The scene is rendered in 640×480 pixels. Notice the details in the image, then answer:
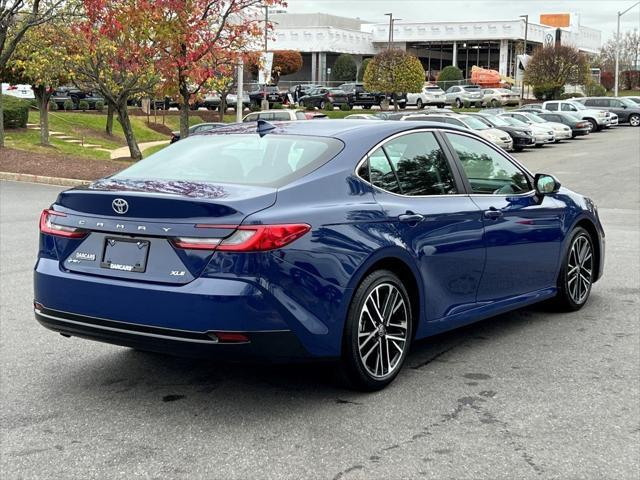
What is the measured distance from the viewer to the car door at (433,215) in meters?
5.13

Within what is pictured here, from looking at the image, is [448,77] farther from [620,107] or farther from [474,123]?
[474,123]

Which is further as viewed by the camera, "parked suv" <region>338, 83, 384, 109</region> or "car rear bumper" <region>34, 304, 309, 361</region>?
"parked suv" <region>338, 83, 384, 109</region>

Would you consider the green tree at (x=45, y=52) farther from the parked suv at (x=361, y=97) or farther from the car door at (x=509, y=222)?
the parked suv at (x=361, y=97)

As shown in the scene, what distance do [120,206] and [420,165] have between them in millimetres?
2060

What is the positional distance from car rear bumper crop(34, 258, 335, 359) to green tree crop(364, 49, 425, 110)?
52.7 metres

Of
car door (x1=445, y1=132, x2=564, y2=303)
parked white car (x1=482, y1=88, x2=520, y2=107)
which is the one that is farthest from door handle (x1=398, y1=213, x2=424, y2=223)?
parked white car (x1=482, y1=88, x2=520, y2=107)

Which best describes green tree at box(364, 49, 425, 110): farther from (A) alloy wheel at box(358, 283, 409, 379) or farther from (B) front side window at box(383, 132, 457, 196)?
(A) alloy wheel at box(358, 283, 409, 379)

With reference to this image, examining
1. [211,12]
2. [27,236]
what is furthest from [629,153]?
[27,236]

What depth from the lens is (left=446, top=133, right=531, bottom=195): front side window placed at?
19.6ft

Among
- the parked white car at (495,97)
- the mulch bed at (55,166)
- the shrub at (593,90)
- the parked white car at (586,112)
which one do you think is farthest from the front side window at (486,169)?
the shrub at (593,90)

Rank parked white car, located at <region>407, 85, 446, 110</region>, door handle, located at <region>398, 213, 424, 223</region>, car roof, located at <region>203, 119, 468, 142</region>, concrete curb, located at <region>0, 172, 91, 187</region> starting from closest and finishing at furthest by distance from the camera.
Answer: door handle, located at <region>398, 213, 424, 223</region> < car roof, located at <region>203, 119, 468, 142</region> < concrete curb, located at <region>0, 172, 91, 187</region> < parked white car, located at <region>407, 85, 446, 110</region>

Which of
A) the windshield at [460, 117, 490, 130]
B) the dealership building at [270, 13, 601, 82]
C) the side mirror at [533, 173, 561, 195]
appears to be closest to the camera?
the side mirror at [533, 173, 561, 195]

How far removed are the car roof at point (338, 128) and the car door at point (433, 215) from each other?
0.08 metres

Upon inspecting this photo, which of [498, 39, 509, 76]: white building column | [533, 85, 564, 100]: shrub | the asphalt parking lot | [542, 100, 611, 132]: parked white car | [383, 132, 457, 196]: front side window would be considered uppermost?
[498, 39, 509, 76]: white building column
